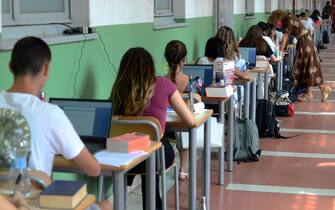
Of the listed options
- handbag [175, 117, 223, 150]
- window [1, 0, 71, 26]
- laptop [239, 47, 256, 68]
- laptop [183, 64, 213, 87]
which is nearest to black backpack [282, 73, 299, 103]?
laptop [239, 47, 256, 68]

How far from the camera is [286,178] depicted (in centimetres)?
551

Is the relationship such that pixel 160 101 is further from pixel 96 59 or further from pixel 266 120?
pixel 266 120

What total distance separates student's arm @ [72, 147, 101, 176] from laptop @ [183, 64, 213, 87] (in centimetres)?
278

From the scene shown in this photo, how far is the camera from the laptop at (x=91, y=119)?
10.8 feet

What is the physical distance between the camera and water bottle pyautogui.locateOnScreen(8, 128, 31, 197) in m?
2.19

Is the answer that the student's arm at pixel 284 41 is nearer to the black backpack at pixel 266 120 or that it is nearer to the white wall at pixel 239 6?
the white wall at pixel 239 6

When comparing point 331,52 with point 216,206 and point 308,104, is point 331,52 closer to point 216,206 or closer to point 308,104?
point 308,104

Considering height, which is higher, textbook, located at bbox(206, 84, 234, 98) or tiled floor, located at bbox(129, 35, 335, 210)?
textbook, located at bbox(206, 84, 234, 98)

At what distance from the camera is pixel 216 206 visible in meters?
4.74

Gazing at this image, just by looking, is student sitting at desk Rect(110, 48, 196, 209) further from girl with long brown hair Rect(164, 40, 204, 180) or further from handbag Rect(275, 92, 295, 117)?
handbag Rect(275, 92, 295, 117)

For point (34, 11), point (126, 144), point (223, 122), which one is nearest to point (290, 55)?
point (223, 122)

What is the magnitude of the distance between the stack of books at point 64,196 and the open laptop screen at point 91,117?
0.98 meters

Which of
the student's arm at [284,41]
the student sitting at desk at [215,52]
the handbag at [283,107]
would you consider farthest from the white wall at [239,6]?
the student sitting at desk at [215,52]

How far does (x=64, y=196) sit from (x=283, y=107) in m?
6.51
